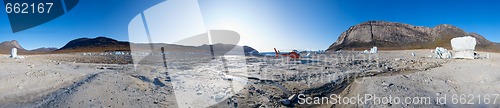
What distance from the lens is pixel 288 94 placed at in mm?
9125

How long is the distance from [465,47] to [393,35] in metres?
115

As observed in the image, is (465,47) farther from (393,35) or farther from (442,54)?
(393,35)

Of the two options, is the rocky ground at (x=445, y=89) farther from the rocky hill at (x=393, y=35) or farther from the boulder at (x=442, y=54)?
the rocky hill at (x=393, y=35)

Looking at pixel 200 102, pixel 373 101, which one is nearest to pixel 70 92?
pixel 200 102

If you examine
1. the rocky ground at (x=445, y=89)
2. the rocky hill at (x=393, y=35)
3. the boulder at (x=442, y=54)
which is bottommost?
the rocky ground at (x=445, y=89)

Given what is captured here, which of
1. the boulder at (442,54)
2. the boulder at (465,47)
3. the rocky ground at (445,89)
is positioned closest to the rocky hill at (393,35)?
the boulder at (442,54)

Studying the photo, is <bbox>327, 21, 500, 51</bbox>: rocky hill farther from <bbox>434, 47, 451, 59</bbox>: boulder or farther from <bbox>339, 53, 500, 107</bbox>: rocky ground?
<bbox>339, 53, 500, 107</bbox>: rocky ground

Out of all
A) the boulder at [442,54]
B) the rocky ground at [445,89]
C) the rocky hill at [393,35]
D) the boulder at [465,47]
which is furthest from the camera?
the rocky hill at [393,35]

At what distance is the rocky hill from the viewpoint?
10784 cm

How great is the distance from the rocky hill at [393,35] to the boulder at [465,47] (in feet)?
278

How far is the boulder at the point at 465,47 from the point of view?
62.5 feet

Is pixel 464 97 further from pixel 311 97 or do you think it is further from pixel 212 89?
pixel 212 89

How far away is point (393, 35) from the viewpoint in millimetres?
124875

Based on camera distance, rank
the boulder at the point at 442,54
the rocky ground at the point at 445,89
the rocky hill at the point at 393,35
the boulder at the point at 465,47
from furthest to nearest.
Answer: the rocky hill at the point at 393,35 < the boulder at the point at 442,54 < the boulder at the point at 465,47 < the rocky ground at the point at 445,89
